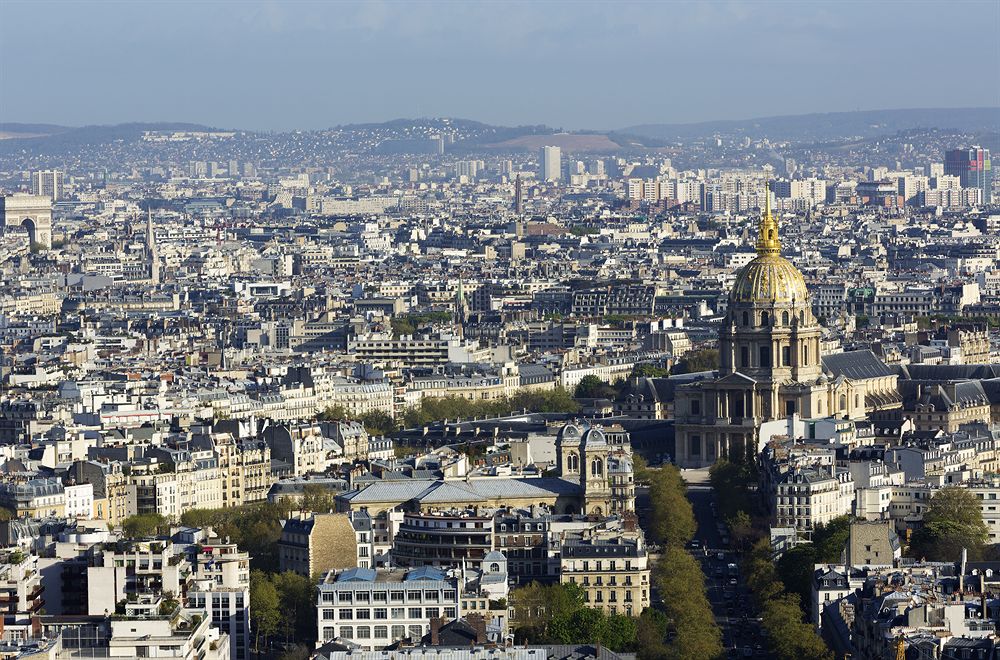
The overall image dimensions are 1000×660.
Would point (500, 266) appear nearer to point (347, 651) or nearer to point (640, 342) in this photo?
point (640, 342)

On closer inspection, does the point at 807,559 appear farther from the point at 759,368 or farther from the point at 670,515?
the point at 759,368

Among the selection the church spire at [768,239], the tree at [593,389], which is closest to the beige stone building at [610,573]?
the church spire at [768,239]

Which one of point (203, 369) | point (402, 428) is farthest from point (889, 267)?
point (402, 428)

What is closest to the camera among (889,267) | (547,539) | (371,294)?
(547,539)

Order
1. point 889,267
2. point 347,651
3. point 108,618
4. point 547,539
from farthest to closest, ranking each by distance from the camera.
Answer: point 889,267 → point 547,539 → point 347,651 → point 108,618

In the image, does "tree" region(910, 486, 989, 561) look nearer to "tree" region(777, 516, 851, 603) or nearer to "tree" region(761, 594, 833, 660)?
"tree" region(777, 516, 851, 603)

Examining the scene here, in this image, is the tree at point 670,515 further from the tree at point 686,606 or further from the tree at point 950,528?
the tree at point 950,528

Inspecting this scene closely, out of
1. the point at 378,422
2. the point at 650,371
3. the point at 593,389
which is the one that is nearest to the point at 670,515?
the point at 378,422
